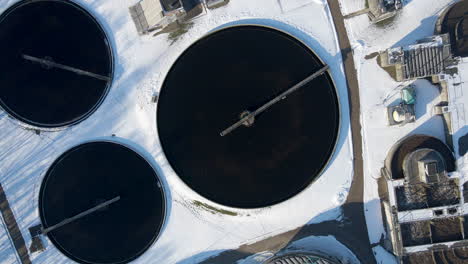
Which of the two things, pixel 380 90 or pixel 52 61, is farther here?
pixel 380 90

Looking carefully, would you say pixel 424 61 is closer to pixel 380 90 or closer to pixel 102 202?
pixel 380 90

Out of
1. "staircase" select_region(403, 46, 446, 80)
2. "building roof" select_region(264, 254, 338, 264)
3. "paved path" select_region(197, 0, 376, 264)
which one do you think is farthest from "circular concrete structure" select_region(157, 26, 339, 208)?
"staircase" select_region(403, 46, 446, 80)

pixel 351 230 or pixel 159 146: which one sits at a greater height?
pixel 159 146

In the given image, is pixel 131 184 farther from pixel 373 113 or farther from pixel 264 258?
pixel 373 113

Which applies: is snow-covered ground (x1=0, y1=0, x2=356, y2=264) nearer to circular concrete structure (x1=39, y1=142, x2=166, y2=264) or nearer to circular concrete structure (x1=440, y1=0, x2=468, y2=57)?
circular concrete structure (x1=39, y1=142, x2=166, y2=264)

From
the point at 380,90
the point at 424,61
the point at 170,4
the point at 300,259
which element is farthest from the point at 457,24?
Answer: the point at 170,4
